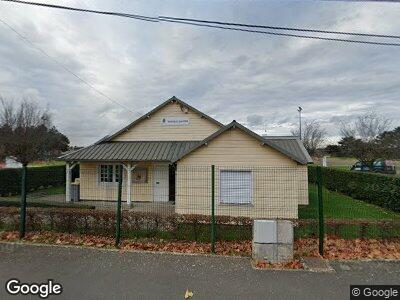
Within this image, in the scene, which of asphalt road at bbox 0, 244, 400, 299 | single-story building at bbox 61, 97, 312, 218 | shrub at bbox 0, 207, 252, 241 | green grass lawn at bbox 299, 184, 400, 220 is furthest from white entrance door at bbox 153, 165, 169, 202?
asphalt road at bbox 0, 244, 400, 299

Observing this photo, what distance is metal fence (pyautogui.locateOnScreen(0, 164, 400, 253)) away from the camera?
7801 millimetres

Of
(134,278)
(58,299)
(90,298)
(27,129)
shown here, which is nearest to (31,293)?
(58,299)

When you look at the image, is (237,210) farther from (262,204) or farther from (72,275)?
(72,275)

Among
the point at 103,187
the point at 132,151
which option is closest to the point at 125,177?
the point at 103,187

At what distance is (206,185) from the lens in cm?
1208

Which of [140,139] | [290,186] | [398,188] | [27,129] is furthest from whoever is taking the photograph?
[27,129]

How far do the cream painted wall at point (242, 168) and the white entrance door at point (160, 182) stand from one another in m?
5.48

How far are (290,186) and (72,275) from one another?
842 cm

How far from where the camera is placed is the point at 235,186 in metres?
12.1

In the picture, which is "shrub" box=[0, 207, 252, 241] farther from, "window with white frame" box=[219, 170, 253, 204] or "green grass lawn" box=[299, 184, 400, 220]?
"green grass lawn" box=[299, 184, 400, 220]

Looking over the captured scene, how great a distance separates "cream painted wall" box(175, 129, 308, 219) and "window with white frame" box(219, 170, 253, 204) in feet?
0.54

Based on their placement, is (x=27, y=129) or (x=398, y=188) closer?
(x=398, y=188)

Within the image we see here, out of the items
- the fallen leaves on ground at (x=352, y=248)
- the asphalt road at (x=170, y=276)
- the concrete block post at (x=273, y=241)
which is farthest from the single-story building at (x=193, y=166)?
the asphalt road at (x=170, y=276)

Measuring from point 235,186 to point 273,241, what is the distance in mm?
5913
